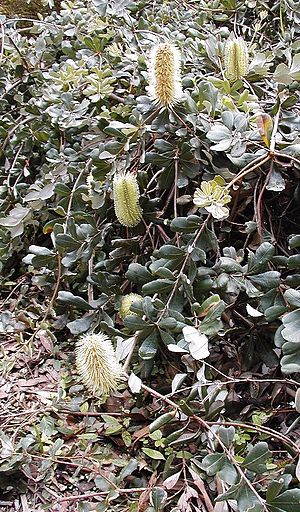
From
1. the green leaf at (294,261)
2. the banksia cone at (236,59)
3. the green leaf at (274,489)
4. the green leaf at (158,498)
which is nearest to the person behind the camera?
the green leaf at (274,489)

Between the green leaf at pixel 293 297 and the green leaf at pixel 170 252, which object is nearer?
the green leaf at pixel 293 297

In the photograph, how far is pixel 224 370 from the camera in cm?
111

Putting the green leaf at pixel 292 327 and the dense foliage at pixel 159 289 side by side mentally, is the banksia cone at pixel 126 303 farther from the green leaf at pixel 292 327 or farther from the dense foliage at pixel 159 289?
the green leaf at pixel 292 327

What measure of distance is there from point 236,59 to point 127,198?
41cm

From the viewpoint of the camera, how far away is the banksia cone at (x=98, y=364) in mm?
935

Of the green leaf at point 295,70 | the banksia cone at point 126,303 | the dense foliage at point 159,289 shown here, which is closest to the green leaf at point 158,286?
the dense foliage at point 159,289

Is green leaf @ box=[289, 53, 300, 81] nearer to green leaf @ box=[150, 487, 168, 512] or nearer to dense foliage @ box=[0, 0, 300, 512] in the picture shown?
dense foliage @ box=[0, 0, 300, 512]

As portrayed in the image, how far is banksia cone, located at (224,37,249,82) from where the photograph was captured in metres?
1.24

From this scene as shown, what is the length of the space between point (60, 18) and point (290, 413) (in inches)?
58.4

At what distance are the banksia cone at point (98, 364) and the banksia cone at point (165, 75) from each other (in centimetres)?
48

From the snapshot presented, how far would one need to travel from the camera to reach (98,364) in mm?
938

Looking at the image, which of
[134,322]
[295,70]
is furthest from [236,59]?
[134,322]

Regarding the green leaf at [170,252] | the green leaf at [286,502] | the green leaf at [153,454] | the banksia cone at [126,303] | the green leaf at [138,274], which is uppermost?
the green leaf at [170,252]

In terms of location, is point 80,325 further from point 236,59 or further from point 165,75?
point 236,59
